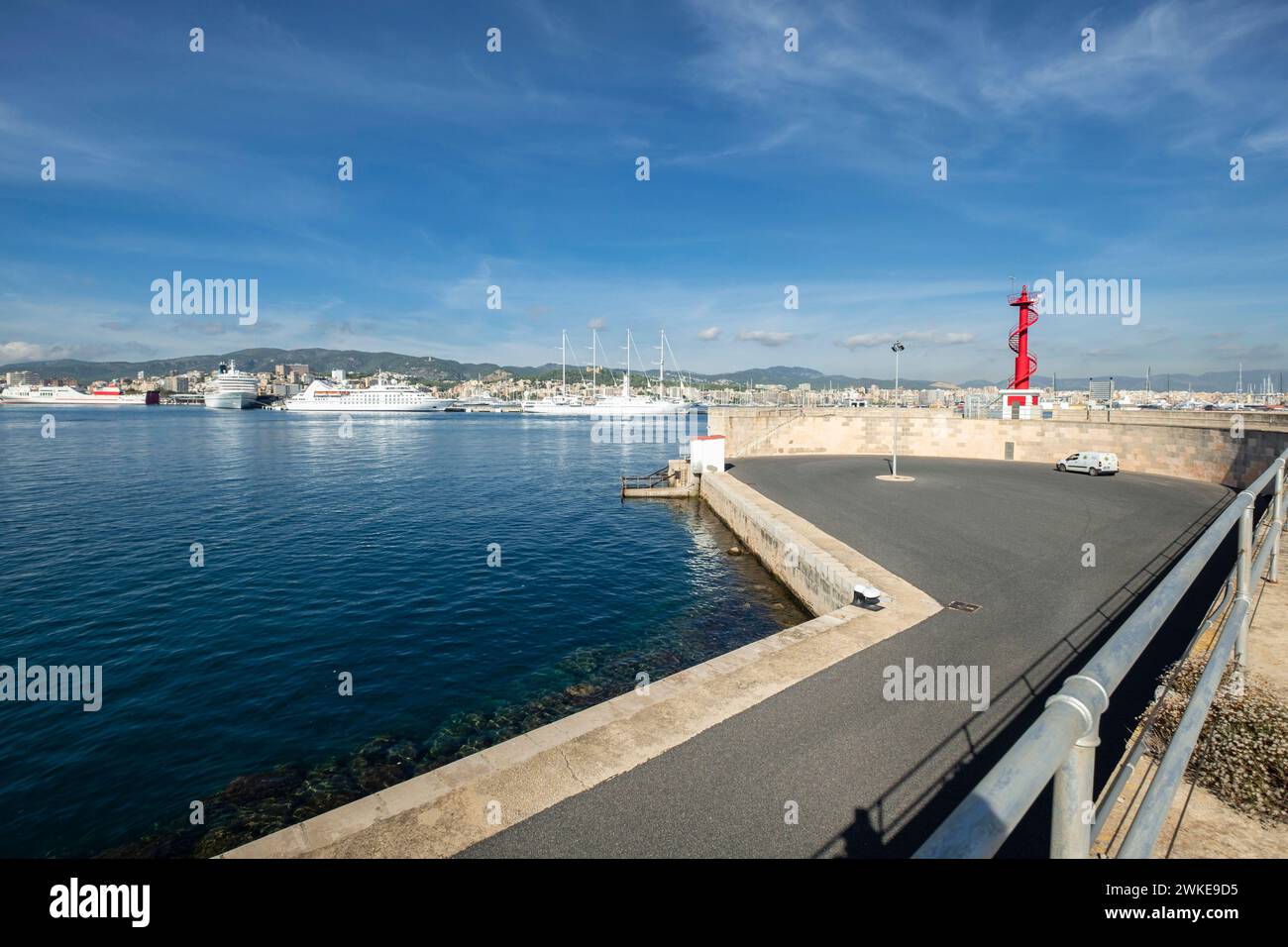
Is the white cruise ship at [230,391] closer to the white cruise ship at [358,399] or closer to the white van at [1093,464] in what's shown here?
the white cruise ship at [358,399]

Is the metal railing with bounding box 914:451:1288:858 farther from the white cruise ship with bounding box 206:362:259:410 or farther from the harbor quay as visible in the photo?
the white cruise ship with bounding box 206:362:259:410

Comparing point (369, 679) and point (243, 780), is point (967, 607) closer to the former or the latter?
point (369, 679)

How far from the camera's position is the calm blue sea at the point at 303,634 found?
1020 cm

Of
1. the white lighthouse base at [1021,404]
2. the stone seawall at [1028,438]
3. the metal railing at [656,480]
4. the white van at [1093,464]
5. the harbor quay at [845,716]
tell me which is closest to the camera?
the harbor quay at [845,716]

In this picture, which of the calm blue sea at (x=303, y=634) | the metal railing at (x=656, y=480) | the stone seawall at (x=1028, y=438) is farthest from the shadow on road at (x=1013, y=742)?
the metal railing at (x=656, y=480)

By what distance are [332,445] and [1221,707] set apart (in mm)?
82138

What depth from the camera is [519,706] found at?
1243 centimetres

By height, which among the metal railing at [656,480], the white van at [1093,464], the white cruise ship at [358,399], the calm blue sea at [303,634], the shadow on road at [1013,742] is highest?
the white cruise ship at [358,399]

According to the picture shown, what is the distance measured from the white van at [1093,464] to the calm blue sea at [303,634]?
67.7 feet

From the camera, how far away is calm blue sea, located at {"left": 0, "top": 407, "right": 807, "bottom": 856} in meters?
10.2

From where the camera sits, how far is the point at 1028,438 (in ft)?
133

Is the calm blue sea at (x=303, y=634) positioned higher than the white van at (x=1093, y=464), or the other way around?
the white van at (x=1093, y=464)

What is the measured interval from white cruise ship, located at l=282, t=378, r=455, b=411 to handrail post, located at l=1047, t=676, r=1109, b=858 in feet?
635
